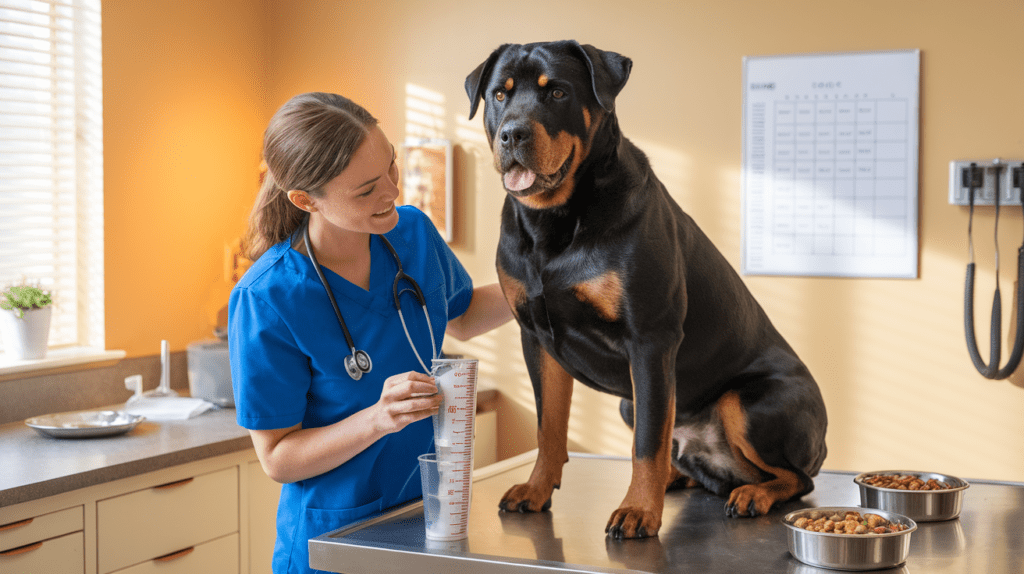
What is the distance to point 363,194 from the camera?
54.1 inches

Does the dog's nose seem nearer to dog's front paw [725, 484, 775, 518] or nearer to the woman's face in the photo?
the woman's face

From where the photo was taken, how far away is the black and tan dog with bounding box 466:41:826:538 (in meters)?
1.22

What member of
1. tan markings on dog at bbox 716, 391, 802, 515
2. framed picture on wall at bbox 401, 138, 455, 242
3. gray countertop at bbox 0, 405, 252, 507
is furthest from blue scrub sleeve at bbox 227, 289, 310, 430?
framed picture on wall at bbox 401, 138, 455, 242

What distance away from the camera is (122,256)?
2.97 metres

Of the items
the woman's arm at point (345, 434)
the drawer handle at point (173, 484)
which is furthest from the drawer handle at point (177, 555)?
the woman's arm at point (345, 434)

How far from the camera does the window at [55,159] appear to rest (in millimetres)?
2709

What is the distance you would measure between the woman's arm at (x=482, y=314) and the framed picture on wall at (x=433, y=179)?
1.71m

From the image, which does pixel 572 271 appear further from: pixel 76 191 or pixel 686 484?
pixel 76 191

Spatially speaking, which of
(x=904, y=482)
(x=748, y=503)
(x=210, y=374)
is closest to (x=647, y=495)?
(x=748, y=503)

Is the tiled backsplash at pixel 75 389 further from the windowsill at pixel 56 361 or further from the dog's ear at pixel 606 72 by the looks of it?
the dog's ear at pixel 606 72

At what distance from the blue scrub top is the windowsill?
1531 mm

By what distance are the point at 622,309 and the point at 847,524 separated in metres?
0.40

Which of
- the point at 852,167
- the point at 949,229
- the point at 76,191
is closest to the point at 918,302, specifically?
the point at 949,229

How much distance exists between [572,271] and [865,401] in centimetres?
216
